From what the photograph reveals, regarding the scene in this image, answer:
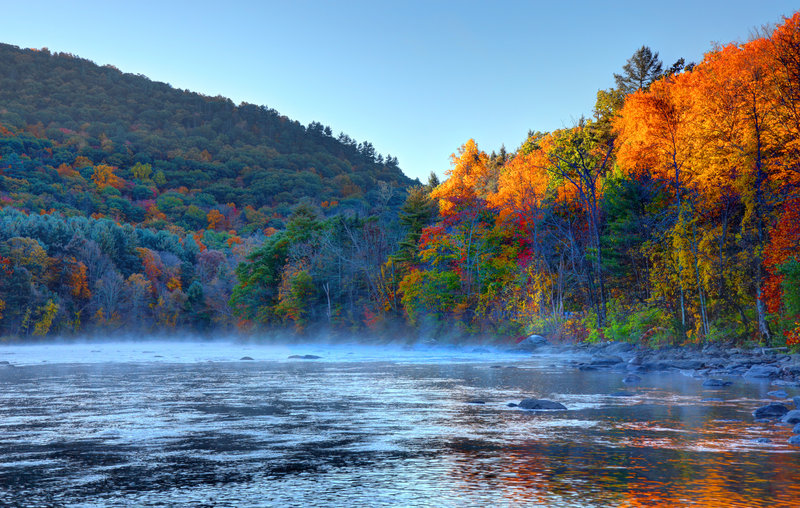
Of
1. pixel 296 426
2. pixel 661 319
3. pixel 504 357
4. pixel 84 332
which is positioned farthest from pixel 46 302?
pixel 296 426

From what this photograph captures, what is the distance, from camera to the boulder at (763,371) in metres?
28.6

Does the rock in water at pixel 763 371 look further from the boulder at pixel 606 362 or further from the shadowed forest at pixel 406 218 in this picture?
the boulder at pixel 606 362

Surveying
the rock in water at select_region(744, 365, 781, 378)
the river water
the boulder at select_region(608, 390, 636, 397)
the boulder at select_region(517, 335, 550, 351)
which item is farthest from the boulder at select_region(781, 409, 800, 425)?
the boulder at select_region(517, 335, 550, 351)

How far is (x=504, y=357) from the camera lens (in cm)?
5025

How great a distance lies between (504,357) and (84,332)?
71424 millimetres

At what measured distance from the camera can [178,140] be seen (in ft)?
529

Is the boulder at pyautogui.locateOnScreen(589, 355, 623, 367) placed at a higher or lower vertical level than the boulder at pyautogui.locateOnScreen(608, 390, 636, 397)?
higher

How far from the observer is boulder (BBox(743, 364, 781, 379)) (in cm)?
2865

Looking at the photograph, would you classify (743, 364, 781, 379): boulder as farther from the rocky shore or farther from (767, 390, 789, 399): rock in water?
(767, 390, 789, 399): rock in water

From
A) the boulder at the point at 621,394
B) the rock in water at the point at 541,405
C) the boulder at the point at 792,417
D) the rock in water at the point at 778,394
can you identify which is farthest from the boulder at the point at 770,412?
the boulder at the point at 621,394

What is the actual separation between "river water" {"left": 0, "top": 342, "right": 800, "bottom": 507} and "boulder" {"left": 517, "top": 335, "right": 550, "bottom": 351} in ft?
93.1

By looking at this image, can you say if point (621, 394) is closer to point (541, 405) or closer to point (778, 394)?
point (778, 394)

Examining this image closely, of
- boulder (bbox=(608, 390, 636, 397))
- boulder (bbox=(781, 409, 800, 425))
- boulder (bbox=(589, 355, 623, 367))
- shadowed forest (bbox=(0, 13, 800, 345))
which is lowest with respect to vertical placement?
boulder (bbox=(608, 390, 636, 397))

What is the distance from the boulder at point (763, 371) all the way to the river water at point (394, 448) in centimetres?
369
